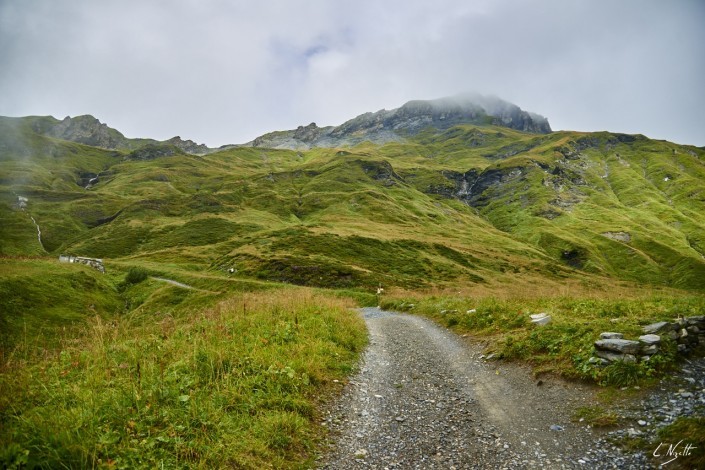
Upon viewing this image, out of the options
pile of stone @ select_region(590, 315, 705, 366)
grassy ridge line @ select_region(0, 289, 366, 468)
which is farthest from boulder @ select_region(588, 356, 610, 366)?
grassy ridge line @ select_region(0, 289, 366, 468)

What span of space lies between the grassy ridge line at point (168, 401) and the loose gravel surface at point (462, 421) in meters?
1.13

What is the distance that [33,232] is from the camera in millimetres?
134250

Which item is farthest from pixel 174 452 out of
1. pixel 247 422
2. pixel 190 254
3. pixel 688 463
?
pixel 190 254

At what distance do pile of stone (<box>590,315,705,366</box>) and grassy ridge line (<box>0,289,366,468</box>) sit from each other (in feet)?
27.8

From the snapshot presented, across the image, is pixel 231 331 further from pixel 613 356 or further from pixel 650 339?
pixel 650 339

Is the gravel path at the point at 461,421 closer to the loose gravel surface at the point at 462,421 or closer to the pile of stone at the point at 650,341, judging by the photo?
the loose gravel surface at the point at 462,421

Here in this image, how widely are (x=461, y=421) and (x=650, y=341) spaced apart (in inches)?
247

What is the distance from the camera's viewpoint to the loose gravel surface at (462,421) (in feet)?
25.7

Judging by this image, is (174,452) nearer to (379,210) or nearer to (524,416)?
(524,416)

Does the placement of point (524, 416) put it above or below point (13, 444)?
below

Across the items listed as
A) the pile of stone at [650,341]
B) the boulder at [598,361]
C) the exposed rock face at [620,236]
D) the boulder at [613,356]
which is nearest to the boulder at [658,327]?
the pile of stone at [650,341]

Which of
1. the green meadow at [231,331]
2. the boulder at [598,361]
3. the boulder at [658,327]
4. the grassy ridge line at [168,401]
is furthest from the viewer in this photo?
the boulder at [658,327]

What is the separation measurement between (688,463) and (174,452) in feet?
31.7

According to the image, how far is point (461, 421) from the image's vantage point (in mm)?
9672
